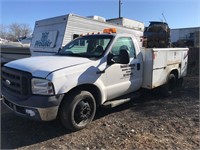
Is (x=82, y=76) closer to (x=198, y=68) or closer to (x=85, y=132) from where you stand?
(x=85, y=132)

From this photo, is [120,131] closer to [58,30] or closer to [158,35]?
[58,30]

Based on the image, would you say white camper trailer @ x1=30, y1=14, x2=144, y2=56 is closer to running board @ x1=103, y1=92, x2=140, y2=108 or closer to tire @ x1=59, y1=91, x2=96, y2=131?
running board @ x1=103, y1=92, x2=140, y2=108

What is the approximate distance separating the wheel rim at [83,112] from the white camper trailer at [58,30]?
4497 mm

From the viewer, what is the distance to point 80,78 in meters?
4.22

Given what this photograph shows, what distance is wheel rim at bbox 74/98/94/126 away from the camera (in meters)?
4.32

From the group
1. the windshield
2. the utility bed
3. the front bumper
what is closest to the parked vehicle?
the utility bed

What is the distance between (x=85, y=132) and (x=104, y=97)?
88cm

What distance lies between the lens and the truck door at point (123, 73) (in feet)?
16.1

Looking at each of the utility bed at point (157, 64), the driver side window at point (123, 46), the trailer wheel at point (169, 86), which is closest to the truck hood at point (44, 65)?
the driver side window at point (123, 46)

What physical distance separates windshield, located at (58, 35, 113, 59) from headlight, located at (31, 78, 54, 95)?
4.37 ft

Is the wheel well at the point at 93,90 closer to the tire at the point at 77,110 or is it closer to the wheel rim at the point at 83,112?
the tire at the point at 77,110

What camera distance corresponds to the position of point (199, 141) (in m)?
4.03

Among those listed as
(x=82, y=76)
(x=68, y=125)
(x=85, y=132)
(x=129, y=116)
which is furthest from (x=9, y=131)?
(x=129, y=116)

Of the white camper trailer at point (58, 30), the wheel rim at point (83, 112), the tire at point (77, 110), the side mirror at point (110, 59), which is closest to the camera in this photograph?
the tire at point (77, 110)
